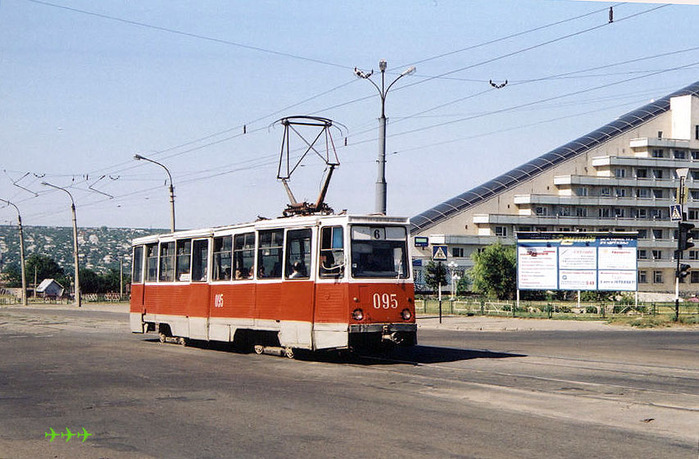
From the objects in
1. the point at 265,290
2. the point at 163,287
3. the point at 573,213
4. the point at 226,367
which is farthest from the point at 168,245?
the point at 573,213

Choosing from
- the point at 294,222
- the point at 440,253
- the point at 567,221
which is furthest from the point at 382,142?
the point at 567,221

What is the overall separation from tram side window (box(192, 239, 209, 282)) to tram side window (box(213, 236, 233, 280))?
571 millimetres

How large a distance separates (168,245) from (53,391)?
11109 mm

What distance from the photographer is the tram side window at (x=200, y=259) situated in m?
21.5

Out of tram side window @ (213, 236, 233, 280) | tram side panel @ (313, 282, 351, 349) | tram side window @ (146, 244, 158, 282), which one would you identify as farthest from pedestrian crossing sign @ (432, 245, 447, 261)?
tram side panel @ (313, 282, 351, 349)

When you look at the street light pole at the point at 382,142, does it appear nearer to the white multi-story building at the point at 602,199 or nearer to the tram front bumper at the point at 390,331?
the tram front bumper at the point at 390,331

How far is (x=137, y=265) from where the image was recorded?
26.2 m

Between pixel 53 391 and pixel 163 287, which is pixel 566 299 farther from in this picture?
pixel 53 391

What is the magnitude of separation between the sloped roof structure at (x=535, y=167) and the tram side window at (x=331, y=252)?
9108 cm

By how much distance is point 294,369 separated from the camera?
1588 centimetres

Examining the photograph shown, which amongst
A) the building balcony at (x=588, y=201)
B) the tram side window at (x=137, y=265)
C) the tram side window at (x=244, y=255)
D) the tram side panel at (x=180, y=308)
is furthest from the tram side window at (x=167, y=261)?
the building balcony at (x=588, y=201)

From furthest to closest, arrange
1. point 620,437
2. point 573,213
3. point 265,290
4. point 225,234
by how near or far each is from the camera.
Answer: point 573,213
point 225,234
point 265,290
point 620,437

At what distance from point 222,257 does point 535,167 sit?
310ft

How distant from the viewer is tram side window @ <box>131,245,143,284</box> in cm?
2582
